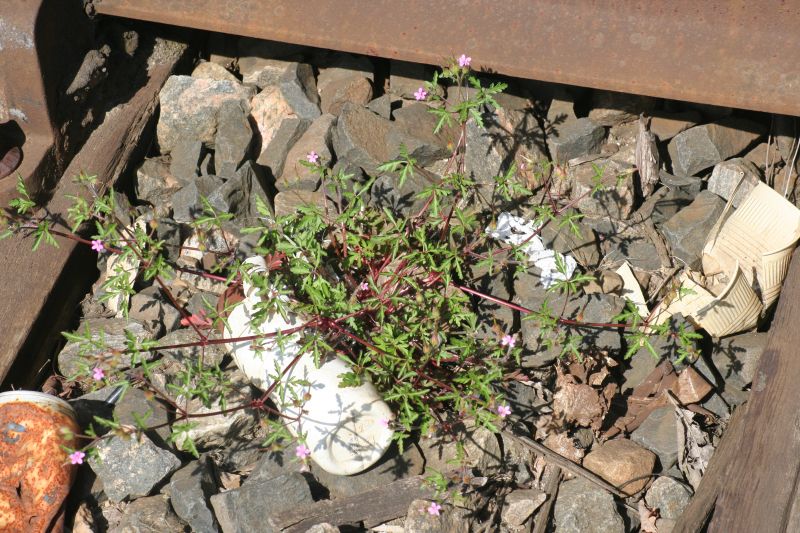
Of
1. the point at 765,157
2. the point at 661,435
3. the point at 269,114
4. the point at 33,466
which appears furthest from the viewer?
the point at 269,114

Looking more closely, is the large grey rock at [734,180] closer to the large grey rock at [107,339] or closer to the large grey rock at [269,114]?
the large grey rock at [269,114]

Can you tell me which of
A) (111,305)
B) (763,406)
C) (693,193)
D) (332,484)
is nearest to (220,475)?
(332,484)

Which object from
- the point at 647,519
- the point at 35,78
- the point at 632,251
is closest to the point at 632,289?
the point at 632,251

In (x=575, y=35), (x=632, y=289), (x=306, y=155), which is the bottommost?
(x=632, y=289)

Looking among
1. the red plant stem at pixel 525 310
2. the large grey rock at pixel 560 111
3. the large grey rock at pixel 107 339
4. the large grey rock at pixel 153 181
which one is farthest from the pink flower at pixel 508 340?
the large grey rock at pixel 153 181

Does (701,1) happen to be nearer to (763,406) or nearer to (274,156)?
(763,406)

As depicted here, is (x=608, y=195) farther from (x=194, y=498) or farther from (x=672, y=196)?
(x=194, y=498)
